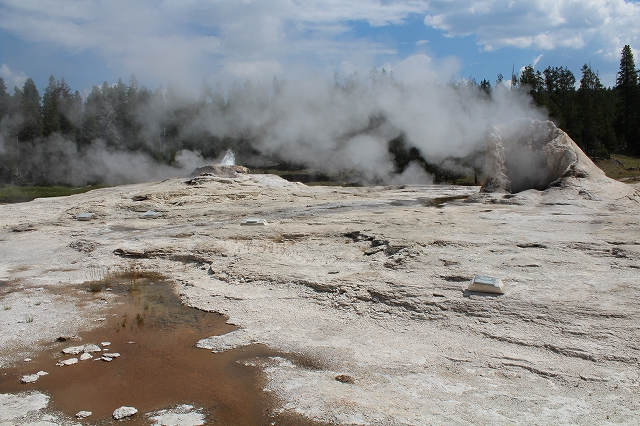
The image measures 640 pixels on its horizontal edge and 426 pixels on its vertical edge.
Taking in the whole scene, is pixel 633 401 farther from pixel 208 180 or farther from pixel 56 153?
pixel 56 153

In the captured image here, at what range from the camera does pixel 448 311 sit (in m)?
6.88

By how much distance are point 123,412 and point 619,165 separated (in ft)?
129

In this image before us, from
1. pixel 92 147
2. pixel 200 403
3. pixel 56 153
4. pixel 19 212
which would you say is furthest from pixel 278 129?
pixel 200 403

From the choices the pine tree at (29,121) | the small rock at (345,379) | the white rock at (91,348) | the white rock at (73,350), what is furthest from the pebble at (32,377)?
the pine tree at (29,121)

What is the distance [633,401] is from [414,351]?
7.04ft

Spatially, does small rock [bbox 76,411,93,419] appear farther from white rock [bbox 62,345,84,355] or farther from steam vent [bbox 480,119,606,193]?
steam vent [bbox 480,119,606,193]

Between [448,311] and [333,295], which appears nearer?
[448,311]

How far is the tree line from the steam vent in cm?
1493

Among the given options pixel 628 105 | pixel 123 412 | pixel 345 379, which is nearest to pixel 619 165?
pixel 628 105

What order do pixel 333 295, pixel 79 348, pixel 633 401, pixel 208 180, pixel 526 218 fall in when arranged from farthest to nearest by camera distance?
pixel 208 180 < pixel 526 218 < pixel 333 295 < pixel 79 348 < pixel 633 401

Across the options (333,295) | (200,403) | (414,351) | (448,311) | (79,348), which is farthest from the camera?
(333,295)

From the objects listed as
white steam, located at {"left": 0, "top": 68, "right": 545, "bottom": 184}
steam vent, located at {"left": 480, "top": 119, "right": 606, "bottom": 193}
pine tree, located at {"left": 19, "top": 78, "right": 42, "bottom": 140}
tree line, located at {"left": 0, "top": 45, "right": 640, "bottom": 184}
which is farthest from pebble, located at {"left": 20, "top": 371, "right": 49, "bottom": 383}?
pine tree, located at {"left": 19, "top": 78, "right": 42, "bottom": 140}

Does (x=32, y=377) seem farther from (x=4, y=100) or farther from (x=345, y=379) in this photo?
(x=4, y=100)

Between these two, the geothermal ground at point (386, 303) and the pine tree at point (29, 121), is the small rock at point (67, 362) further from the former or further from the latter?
the pine tree at point (29, 121)
